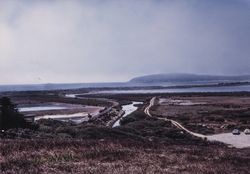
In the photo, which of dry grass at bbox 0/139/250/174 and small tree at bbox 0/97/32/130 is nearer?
dry grass at bbox 0/139/250/174

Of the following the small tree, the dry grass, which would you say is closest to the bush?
the small tree

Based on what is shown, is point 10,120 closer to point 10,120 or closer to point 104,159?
point 10,120

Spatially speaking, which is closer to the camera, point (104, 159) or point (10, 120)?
point (104, 159)

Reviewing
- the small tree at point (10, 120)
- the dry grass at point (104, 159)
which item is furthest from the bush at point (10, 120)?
the dry grass at point (104, 159)

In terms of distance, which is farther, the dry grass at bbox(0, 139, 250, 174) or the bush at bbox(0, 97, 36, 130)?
the bush at bbox(0, 97, 36, 130)

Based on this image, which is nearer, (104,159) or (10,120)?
(104,159)

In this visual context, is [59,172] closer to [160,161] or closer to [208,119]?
[160,161]

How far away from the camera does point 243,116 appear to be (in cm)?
8506

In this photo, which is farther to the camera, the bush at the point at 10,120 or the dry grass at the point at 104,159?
the bush at the point at 10,120

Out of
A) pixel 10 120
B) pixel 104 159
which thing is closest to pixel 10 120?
pixel 10 120

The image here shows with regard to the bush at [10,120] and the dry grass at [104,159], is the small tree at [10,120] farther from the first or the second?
the dry grass at [104,159]

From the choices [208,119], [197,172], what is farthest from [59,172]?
[208,119]

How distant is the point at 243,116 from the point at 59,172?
72496 mm

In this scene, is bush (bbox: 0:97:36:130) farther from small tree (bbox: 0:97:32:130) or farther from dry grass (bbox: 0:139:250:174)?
dry grass (bbox: 0:139:250:174)
